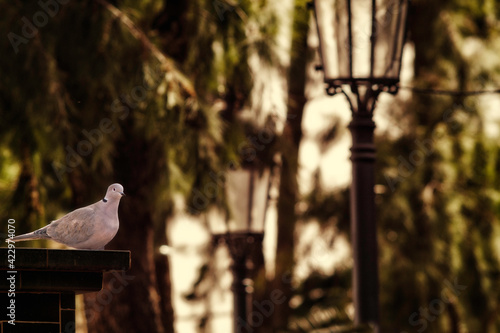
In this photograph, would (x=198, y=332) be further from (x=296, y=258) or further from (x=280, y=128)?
(x=280, y=128)

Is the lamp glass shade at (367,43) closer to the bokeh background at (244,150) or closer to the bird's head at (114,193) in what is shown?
the bokeh background at (244,150)

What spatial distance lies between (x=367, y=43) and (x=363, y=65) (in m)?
0.14

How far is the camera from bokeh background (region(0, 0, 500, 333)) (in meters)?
10.7

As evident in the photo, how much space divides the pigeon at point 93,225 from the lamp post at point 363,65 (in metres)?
2.83

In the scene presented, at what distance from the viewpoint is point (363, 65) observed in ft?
23.4

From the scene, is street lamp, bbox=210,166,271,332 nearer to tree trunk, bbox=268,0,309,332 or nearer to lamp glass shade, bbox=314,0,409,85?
tree trunk, bbox=268,0,309,332

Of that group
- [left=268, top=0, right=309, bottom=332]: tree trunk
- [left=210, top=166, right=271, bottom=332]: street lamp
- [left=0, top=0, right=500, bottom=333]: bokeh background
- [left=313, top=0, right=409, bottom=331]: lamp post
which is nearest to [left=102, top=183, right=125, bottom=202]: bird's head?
[left=313, top=0, right=409, bottom=331]: lamp post

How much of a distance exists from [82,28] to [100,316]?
297 cm

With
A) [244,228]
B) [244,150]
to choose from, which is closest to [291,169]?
[244,150]

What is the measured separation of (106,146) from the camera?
10805mm

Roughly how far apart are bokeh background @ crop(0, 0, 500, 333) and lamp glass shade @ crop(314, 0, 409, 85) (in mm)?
1033

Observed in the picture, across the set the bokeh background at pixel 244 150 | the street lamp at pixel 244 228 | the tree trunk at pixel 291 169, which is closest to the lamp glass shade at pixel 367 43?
the bokeh background at pixel 244 150

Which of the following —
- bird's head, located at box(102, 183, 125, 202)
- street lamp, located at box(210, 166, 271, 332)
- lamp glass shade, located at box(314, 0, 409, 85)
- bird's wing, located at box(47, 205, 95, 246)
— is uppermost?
lamp glass shade, located at box(314, 0, 409, 85)

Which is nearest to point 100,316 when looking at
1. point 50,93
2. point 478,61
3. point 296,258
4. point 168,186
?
point 168,186
